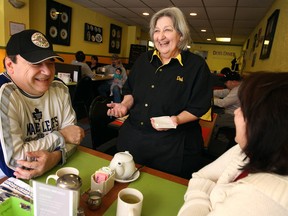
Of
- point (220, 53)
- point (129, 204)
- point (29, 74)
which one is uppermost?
point (220, 53)

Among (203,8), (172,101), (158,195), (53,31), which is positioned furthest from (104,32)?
(158,195)

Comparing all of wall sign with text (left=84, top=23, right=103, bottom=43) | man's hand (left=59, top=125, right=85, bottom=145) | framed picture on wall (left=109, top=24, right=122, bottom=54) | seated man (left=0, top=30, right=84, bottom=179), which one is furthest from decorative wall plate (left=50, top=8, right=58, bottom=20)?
man's hand (left=59, top=125, right=85, bottom=145)

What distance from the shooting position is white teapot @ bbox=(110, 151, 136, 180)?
929 mm

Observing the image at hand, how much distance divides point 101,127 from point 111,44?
22.9 feet

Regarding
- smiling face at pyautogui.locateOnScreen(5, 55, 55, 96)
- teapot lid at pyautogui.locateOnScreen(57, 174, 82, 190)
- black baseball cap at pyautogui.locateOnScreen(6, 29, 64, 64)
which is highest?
black baseball cap at pyautogui.locateOnScreen(6, 29, 64, 64)

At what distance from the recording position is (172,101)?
1336mm

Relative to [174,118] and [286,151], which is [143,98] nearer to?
[174,118]

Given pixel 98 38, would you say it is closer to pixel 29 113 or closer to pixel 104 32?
pixel 104 32

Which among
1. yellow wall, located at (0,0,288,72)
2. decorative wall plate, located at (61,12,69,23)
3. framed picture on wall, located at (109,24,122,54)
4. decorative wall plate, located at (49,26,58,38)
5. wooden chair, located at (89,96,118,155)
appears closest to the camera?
wooden chair, located at (89,96,118,155)

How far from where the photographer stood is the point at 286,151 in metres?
0.54

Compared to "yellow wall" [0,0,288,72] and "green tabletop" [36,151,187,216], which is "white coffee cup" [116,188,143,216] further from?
"yellow wall" [0,0,288,72]

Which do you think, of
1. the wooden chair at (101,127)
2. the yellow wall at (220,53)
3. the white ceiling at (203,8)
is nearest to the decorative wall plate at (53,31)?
the white ceiling at (203,8)

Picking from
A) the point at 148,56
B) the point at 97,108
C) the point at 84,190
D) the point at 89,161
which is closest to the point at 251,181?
the point at 84,190

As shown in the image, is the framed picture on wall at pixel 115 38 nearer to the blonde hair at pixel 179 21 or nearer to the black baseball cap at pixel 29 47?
the blonde hair at pixel 179 21
